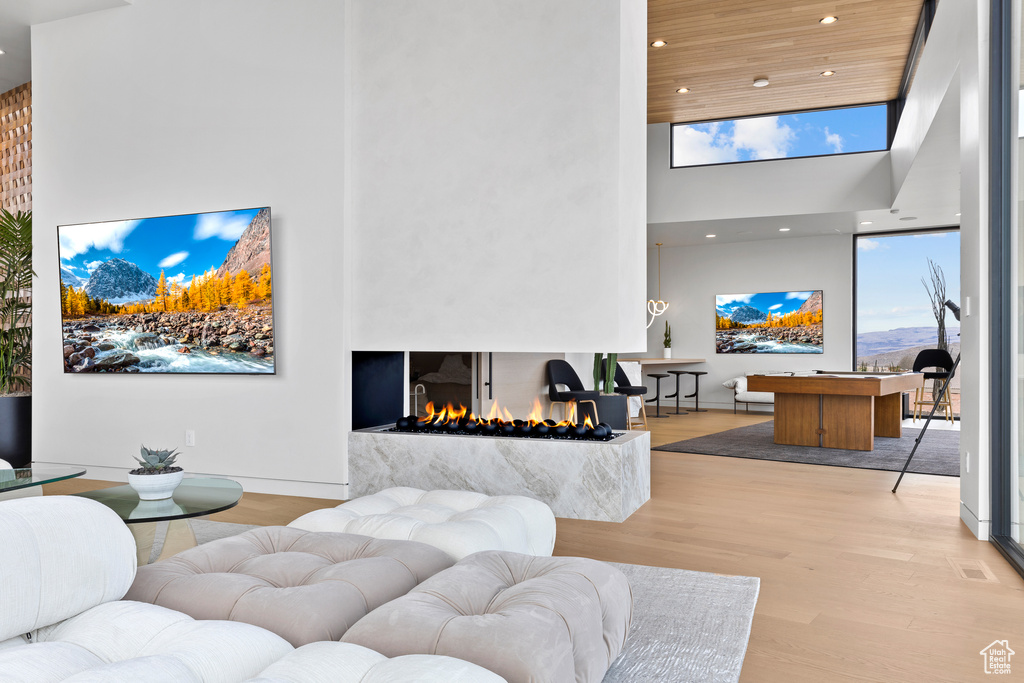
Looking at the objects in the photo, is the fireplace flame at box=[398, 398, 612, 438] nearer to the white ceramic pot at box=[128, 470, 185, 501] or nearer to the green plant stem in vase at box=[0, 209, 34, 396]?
the white ceramic pot at box=[128, 470, 185, 501]

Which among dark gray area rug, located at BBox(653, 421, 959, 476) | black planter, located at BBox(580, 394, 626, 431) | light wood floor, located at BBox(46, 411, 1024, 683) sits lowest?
dark gray area rug, located at BBox(653, 421, 959, 476)

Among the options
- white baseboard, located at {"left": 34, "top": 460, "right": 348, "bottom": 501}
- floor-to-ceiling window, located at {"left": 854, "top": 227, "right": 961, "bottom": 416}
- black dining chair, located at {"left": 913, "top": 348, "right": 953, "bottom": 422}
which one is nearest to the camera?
white baseboard, located at {"left": 34, "top": 460, "right": 348, "bottom": 501}

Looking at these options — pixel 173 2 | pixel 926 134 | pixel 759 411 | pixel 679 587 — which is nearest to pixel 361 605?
pixel 679 587

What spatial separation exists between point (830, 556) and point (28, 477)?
12.0 feet

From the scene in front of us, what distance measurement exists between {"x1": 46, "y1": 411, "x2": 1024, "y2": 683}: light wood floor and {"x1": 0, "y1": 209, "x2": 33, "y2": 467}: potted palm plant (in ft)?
2.96

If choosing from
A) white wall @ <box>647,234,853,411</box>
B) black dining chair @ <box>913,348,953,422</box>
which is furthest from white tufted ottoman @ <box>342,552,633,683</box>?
white wall @ <box>647,234,853,411</box>

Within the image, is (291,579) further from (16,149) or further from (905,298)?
(905,298)

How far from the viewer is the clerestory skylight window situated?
830cm

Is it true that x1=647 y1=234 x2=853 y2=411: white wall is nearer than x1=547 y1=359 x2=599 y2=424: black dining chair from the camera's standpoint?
No

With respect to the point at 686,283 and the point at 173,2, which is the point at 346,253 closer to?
the point at 173,2

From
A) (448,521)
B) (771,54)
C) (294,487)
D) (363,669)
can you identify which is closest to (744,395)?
(771,54)

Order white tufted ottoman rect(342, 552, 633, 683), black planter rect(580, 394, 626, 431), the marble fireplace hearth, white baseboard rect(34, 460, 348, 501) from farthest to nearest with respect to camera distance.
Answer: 1. black planter rect(580, 394, 626, 431)
2. white baseboard rect(34, 460, 348, 501)
3. the marble fireplace hearth
4. white tufted ottoman rect(342, 552, 633, 683)

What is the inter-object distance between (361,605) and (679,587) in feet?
5.07

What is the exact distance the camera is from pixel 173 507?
2486 millimetres
